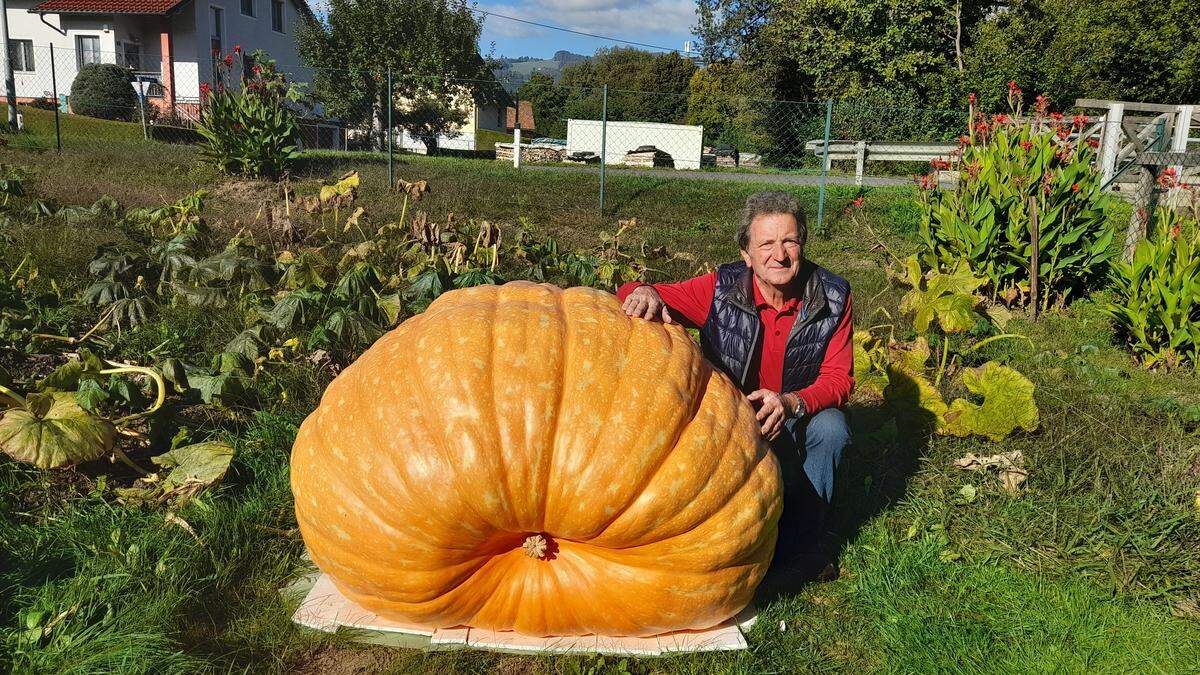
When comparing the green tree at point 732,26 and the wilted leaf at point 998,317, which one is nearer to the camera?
the wilted leaf at point 998,317

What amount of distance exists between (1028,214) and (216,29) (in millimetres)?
31266

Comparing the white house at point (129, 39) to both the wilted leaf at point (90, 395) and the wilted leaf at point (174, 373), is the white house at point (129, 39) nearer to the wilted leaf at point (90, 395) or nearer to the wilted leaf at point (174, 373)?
the wilted leaf at point (174, 373)

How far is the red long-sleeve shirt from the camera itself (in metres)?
2.68

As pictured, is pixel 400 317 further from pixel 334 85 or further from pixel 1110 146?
pixel 334 85

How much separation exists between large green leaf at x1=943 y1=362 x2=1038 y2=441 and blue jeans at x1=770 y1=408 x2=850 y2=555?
3.43ft

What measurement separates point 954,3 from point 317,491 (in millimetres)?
30655

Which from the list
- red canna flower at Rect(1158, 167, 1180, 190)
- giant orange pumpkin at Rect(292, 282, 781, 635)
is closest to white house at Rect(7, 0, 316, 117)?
red canna flower at Rect(1158, 167, 1180, 190)

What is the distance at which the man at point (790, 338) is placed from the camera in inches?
104

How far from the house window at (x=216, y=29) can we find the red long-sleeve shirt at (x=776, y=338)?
103 feet

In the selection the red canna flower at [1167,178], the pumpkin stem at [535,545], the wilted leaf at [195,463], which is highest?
the red canna flower at [1167,178]

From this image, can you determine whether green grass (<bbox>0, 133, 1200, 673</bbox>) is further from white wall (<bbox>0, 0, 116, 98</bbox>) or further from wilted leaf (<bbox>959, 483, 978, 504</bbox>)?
white wall (<bbox>0, 0, 116, 98</bbox>)

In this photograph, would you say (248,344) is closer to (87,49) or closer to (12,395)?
(12,395)

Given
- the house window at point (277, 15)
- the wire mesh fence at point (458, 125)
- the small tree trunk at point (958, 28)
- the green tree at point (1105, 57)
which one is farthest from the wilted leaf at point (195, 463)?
the house window at point (277, 15)

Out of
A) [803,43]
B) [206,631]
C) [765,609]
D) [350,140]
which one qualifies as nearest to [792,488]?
[765,609]
